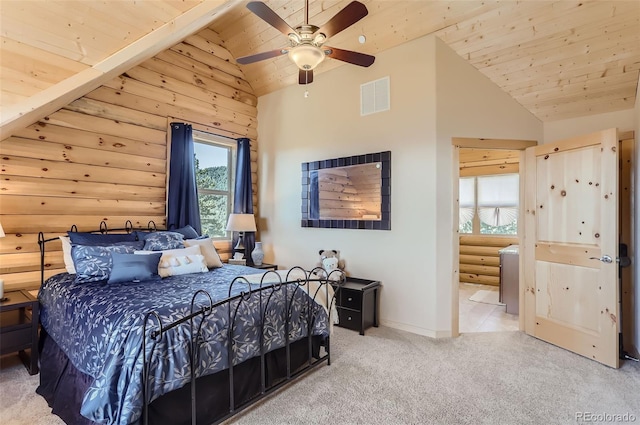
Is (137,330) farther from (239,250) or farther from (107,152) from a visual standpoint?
(239,250)

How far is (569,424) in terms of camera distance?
81.2 inches

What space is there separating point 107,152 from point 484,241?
6.37 m

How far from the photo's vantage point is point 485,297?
5301 millimetres

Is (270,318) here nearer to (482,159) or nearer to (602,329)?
(602,329)

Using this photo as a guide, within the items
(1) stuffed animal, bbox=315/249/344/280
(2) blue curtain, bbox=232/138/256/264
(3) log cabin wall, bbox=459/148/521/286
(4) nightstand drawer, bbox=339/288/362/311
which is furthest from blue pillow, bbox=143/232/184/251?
(3) log cabin wall, bbox=459/148/521/286

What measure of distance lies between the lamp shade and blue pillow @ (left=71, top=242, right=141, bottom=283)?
1.71 m

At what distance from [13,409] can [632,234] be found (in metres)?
5.31

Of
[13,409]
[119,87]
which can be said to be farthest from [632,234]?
[119,87]

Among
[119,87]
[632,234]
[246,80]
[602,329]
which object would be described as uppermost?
[246,80]

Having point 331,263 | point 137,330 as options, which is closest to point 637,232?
point 331,263

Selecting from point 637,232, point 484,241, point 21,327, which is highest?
point 637,232

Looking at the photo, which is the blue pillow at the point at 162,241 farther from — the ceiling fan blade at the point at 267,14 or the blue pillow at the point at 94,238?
the ceiling fan blade at the point at 267,14

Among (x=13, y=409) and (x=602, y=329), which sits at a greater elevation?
(x=602, y=329)
